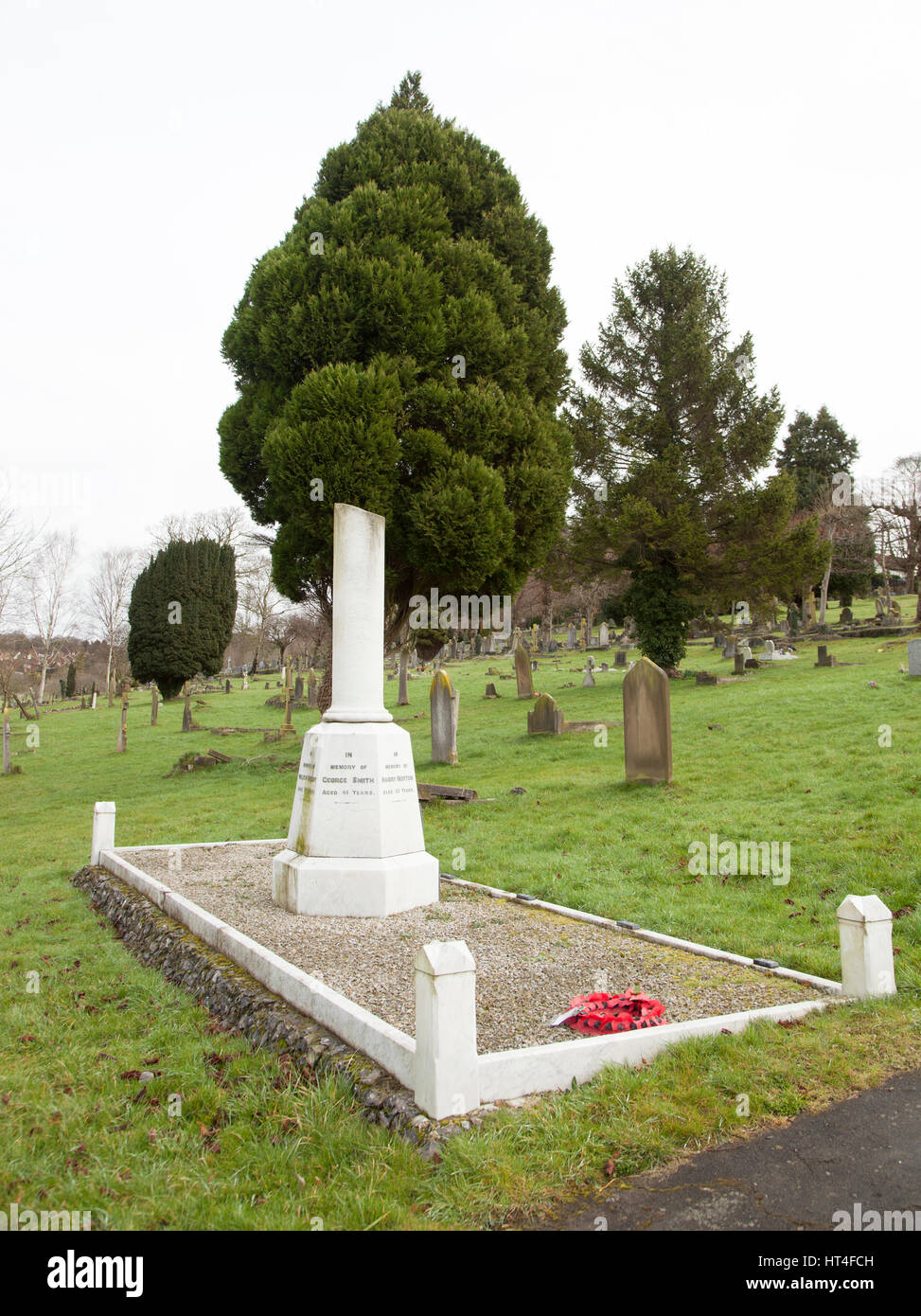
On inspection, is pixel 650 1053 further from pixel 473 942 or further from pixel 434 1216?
pixel 473 942

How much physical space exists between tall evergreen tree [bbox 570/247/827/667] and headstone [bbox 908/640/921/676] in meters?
6.90

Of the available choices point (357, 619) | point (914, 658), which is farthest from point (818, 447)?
point (357, 619)

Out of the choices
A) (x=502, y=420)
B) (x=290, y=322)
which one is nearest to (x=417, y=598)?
(x=502, y=420)

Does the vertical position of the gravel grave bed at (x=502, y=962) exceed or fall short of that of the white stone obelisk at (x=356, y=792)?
it falls short

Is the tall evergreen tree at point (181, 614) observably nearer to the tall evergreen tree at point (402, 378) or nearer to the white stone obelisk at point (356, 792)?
the tall evergreen tree at point (402, 378)

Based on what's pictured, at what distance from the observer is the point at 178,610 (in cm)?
2719

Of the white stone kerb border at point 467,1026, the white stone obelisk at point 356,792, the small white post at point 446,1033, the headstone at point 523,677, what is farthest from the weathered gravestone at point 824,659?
the small white post at point 446,1033

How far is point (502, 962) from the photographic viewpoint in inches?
236

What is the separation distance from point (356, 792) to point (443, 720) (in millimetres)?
8801

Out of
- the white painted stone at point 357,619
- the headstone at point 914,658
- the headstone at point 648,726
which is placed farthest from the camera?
the headstone at point 914,658

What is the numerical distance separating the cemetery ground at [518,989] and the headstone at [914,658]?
0.90 m

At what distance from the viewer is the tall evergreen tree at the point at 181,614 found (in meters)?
27.0

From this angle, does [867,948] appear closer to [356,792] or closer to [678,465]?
[356,792]
